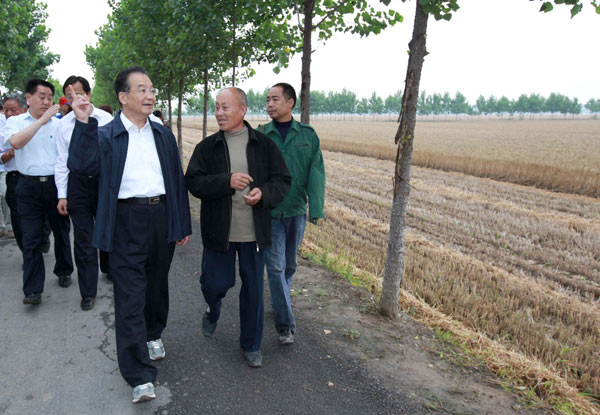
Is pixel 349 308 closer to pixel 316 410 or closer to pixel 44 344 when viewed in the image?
pixel 316 410

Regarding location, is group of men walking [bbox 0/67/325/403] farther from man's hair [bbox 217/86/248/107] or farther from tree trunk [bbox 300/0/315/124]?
tree trunk [bbox 300/0/315/124]

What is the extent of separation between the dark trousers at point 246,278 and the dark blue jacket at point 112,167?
35 cm

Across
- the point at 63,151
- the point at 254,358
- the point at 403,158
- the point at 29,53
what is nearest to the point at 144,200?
the point at 254,358

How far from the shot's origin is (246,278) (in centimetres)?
357

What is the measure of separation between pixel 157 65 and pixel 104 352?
12202mm

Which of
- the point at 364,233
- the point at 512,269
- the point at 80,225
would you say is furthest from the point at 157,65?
the point at 512,269

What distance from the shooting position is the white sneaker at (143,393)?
3.03 metres

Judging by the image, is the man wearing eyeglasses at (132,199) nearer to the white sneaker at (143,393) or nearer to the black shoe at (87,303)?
the white sneaker at (143,393)

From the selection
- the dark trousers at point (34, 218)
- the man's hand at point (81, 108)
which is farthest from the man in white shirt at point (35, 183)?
the man's hand at point (81, 108)

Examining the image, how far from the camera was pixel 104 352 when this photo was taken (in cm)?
374

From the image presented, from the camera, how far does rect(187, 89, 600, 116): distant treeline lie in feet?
509

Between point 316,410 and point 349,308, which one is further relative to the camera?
point 349,308

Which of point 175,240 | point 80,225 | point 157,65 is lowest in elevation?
point 80,225

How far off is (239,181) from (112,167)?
860 millimetres
